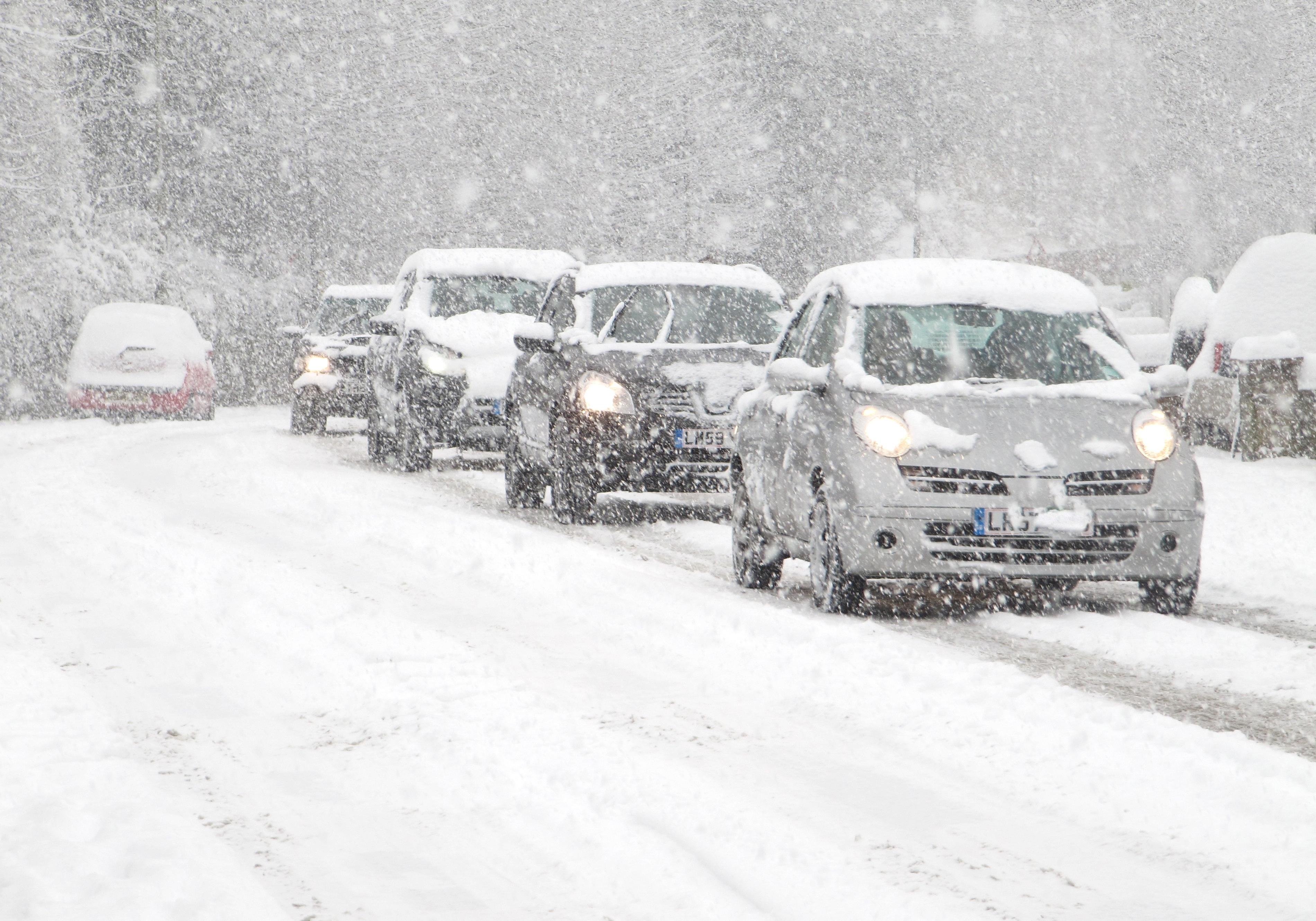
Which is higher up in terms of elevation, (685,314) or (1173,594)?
(685,314)

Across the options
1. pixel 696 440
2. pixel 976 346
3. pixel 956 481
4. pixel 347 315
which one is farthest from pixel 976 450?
pixel 347 315

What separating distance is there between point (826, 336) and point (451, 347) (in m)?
7.32

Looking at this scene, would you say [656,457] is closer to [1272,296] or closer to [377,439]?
[377,439]

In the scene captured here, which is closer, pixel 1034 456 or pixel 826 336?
pixel 1034 456

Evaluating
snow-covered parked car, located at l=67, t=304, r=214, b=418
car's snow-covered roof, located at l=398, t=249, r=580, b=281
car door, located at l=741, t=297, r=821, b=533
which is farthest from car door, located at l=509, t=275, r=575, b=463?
snow-covered parked car, located at l=67, t=304, r=214, b=418

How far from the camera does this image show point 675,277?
1255 centimetres

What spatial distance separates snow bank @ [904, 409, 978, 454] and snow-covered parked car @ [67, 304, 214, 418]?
18.8 meters

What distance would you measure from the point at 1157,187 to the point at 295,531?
32.8 metres

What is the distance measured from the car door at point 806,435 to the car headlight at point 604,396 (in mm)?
2668

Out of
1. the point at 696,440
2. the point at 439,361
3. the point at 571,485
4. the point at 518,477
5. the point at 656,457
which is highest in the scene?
the point at 439,361

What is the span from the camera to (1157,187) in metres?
39.6

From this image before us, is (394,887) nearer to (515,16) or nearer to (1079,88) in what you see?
(515,16)

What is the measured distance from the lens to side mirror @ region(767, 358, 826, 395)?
319 inches

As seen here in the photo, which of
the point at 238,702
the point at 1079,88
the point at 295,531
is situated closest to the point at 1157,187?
the point at 1079,88
